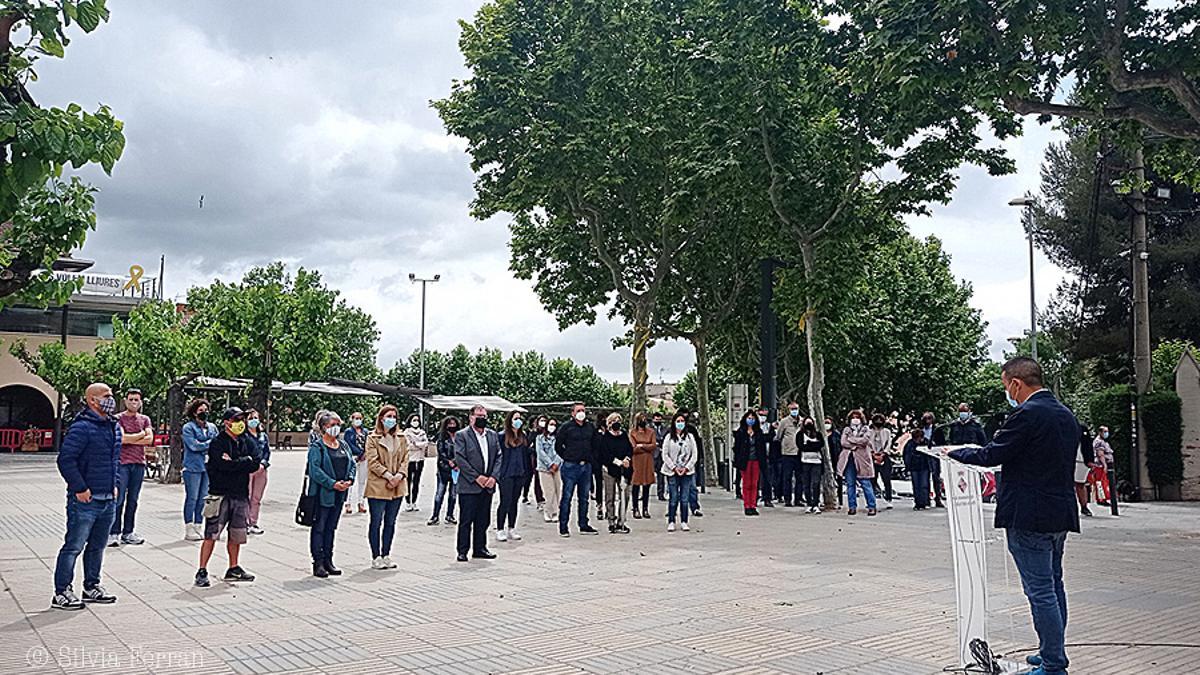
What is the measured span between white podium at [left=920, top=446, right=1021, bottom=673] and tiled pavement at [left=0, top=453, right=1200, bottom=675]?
408 mm

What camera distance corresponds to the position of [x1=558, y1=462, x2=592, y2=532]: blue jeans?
16406mm

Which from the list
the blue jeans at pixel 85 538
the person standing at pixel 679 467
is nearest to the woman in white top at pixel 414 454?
the person standing at pixel 679 467

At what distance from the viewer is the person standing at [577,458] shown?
16188mm

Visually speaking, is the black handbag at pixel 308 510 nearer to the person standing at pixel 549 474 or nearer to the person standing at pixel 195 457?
the person standing at pixel 195 457

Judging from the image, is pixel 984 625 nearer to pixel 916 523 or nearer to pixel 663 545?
pixel 663 545

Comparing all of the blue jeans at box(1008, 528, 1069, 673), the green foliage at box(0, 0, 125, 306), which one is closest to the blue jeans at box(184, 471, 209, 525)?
the green foliage at box(0, 0, 125, 306)

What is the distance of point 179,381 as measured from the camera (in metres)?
28.0

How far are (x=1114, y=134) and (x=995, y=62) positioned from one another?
3.89 meters

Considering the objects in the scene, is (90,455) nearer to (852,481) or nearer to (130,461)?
(130,461)

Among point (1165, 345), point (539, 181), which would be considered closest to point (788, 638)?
point (539, 181)

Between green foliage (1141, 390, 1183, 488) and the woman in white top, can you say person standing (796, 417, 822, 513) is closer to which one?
the woman in white top

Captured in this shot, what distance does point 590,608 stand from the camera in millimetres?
9547

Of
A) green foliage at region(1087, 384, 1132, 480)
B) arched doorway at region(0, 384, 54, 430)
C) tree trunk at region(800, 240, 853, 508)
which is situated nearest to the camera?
tree trunk at region(800, 240, 853, 508)

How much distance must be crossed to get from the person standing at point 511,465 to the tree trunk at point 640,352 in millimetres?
13063
